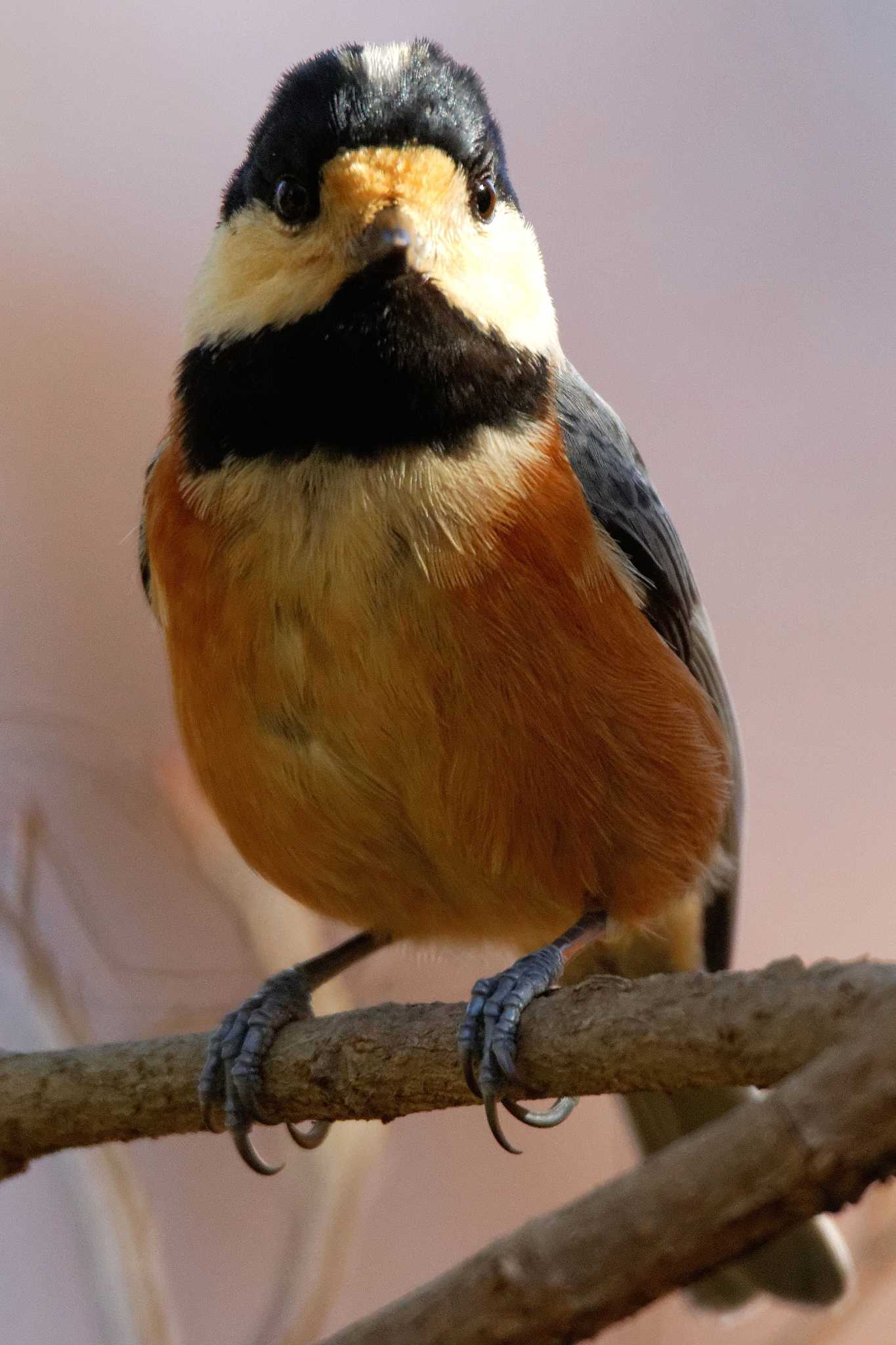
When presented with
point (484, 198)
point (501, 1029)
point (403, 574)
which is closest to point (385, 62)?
point (484, 198)

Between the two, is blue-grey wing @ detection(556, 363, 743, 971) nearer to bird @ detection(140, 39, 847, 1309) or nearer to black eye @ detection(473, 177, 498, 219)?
bird @ detection(140, 39, 847, 1309)

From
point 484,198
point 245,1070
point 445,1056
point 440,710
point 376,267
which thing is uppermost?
point 484,198

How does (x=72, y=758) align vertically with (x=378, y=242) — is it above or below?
below

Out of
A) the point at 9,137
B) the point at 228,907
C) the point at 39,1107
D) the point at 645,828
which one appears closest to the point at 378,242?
the point at 645,828

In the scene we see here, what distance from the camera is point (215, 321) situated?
2.46 m

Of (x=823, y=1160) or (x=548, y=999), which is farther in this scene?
(x=548, y=999)

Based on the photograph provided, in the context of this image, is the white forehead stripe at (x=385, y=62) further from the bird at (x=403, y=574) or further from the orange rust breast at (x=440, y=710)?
the orange rust breast at (x=440, y=710)

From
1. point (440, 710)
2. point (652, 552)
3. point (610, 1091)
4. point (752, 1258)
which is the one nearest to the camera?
point (610, 1091)

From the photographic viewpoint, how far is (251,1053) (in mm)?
2363

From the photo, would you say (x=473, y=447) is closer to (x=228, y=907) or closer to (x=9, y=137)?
(x=228, y=907)

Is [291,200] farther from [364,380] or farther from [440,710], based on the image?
[440,710]

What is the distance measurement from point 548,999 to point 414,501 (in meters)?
0.81

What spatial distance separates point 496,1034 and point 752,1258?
4.43 ft

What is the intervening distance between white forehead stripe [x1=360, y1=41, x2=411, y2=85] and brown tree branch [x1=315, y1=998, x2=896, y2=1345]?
168cm
